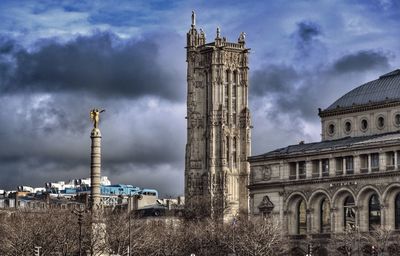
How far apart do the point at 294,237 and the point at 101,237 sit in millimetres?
41447

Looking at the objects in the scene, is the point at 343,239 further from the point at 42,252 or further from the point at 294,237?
the point at 42,252

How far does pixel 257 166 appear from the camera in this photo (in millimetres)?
185000

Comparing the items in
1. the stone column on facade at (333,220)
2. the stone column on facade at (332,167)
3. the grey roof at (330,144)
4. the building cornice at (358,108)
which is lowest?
the stone column on facade at (333,220)

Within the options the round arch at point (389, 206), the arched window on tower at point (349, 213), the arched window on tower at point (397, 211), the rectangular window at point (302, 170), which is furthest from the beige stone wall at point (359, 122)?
the arched window on tower at point (397, 211)

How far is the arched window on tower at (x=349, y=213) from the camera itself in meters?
168

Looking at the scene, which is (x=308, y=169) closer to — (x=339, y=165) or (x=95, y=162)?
(x=339, y=165)

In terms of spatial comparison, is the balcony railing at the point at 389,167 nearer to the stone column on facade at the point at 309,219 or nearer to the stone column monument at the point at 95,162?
the stone column on facade at the point at 309,219

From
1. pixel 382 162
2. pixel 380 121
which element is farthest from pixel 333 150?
pixel 380 121

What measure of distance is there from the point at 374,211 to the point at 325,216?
31.7 feet

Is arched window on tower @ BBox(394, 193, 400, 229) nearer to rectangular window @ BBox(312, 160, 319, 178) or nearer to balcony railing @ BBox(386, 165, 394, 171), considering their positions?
balcony railing @ BBox(386, 165, 394, 171)

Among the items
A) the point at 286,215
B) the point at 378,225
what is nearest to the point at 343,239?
the point at 378,225

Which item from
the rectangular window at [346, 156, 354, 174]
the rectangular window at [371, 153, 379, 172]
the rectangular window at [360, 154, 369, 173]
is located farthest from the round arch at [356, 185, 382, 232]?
the rectangular window at [346, 156, 354, 174]

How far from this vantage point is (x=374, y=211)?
16525cm

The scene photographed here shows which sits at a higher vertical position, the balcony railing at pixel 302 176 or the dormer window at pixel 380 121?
the dormer window at pixel 380 121
